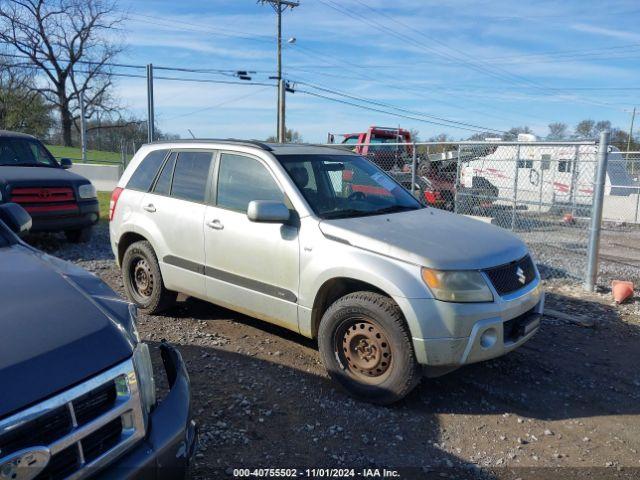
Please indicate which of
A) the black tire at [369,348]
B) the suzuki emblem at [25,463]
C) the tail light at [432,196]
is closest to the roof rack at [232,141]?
the black tire at [369,348]

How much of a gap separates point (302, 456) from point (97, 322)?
1605 millimetres

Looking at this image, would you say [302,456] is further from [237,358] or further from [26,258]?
[26,258]

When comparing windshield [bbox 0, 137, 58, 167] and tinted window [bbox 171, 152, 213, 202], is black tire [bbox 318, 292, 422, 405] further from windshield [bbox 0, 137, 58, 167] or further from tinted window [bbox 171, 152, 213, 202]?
windshield [bbox 0, 137, 58, 167]

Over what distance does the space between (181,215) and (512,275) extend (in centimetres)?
300

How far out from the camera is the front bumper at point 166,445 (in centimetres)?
192

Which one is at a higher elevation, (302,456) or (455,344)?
(455,344)

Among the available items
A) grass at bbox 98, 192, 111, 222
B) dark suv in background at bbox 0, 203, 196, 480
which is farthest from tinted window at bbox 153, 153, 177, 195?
grass at bbox 98, 192, 111, 222

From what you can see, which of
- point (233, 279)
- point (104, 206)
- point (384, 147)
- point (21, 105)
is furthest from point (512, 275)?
point (21, 105)

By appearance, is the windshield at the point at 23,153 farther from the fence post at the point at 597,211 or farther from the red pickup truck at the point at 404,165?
the fence post at the point at 597,211

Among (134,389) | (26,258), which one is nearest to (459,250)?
(134,389)

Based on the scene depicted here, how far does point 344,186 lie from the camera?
4770 millimetres

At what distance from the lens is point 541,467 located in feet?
10.1

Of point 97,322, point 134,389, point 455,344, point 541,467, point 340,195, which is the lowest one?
point 541,467

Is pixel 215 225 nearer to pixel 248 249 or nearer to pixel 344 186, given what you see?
pixel 248 249
